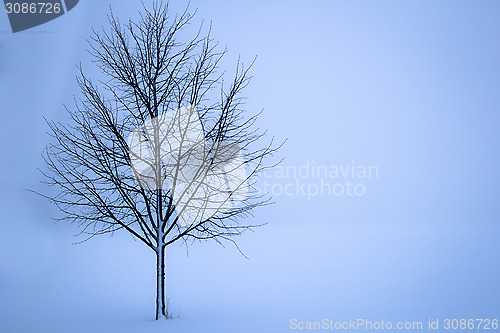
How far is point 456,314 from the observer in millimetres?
8258

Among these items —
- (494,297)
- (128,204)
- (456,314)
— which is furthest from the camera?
(494,297)

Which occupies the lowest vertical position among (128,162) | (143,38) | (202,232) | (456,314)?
(456,314)

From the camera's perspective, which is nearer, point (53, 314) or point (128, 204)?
point (128, 204)

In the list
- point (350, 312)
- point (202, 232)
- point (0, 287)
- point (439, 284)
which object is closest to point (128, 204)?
point (202, 232)

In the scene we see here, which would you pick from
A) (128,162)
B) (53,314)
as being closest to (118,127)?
(128,162)

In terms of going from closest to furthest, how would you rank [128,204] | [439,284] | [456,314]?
[128,204] → [456,314] → [439,284]

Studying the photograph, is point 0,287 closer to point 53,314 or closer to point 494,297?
point 53,314

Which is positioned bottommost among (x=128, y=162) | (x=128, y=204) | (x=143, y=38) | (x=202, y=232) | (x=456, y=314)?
(x=456, y=314)

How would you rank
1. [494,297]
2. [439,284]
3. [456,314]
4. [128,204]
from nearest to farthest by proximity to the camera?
1. [128,204]
2. [456,314]
3. [494,297]
4. [439,284]

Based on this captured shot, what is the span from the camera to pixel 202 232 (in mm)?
8125

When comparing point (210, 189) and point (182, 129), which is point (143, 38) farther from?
point (210, 189)

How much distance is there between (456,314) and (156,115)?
647 centimetres

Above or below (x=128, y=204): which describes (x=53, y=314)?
below

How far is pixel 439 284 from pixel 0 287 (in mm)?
10571
